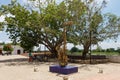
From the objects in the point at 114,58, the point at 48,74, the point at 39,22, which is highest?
the point at 39,22

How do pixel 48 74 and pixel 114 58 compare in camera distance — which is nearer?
pixel 48 74

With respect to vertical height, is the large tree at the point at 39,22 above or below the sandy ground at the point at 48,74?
above

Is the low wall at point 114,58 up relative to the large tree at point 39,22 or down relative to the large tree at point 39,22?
down

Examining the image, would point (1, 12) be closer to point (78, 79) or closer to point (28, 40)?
point (28, 40)

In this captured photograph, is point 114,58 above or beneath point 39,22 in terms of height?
beneath

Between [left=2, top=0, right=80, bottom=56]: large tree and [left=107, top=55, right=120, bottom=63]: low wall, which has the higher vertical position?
[left=2, top=0, right=80, bottom=56]: large tree

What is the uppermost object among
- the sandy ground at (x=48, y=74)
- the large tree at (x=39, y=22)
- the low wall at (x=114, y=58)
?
the large tree at (x=39, y=22)

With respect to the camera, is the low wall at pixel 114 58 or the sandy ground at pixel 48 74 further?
the low wall at pixel 114 58

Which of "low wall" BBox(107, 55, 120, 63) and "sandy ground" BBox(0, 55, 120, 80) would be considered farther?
"low wall" BBox(107, 55, 120, 63)

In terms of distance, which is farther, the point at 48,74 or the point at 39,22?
the point at 39,22

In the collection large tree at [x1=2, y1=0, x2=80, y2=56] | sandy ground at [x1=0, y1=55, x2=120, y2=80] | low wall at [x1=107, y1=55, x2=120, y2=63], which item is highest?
large tree at [x1=2, y1=0, x2=80, y2=56]

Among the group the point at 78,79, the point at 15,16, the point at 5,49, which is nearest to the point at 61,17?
the point at 15,16

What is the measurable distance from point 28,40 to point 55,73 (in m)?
15.2

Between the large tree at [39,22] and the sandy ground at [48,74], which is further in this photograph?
the large tree at [39,22]
